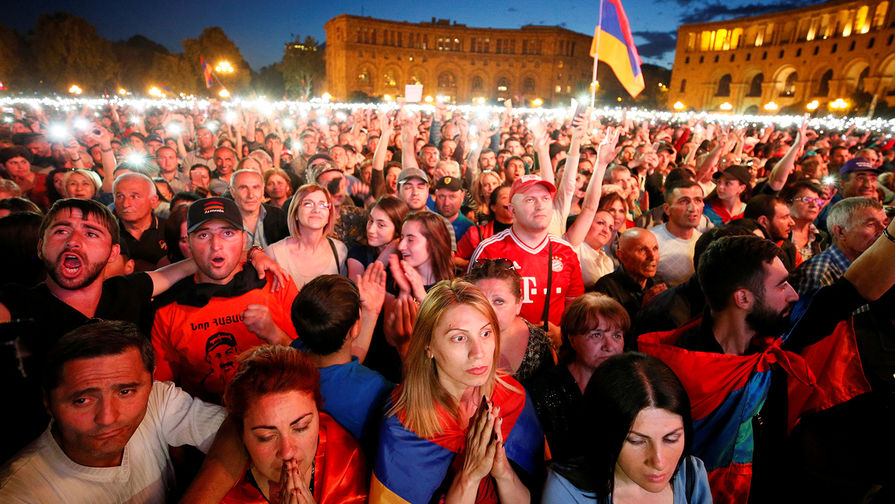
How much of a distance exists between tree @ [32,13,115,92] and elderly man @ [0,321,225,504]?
63903mm

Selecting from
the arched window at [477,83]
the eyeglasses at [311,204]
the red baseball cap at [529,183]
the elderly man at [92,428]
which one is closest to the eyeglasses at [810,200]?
the red baseball cap at [529,183]

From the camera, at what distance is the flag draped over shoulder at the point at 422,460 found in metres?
1.90

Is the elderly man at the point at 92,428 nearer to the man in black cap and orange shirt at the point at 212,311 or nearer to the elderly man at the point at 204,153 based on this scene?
the man in black cap and orange shirt at the point at 212,311

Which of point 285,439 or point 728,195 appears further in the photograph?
point 728,195

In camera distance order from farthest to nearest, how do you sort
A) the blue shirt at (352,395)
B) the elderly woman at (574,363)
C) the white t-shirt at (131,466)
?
the elderly woman at (574,363) < the blue shirt at (352,395) < the white t-shirt at (131,466)

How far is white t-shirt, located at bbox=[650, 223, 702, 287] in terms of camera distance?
173 inches

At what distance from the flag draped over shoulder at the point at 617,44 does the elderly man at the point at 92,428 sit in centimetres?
819

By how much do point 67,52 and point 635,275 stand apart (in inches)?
2594

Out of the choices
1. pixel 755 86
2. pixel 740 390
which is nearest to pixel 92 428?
pixel 740 390

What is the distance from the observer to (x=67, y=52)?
4834 centimetres

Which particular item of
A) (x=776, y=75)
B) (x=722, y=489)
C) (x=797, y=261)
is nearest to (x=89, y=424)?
(x=722, y=489)

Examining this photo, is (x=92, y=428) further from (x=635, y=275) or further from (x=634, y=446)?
(x=635, y=275)

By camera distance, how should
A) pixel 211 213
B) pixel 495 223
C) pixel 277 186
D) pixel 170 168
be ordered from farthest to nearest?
pixel 170 168, pixel 277 186, pixel 495 223, pixel 211 213

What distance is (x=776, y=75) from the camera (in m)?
59.7
